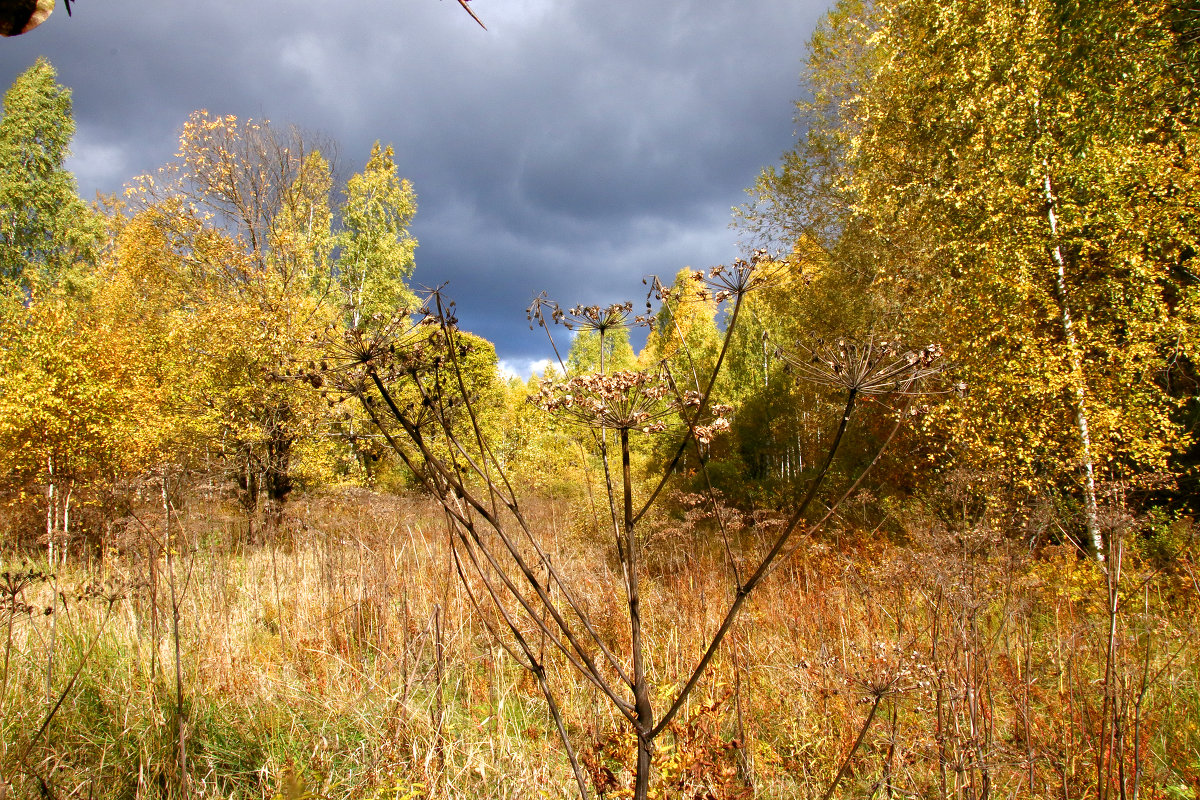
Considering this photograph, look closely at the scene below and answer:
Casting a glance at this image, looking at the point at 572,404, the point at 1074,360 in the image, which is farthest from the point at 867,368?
the point at 1074,360

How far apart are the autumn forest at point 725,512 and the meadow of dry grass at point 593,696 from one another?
1.4 inches

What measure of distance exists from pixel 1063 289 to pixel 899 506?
11.9 ft

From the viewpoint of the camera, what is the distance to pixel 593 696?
3.16m

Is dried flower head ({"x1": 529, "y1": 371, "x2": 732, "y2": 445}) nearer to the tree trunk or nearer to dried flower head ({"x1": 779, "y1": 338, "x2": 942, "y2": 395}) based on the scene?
dried flower head ({"x1": 779, "y1": 338, "x2": 942, "y2": 395})

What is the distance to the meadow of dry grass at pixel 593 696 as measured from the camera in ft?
7.10

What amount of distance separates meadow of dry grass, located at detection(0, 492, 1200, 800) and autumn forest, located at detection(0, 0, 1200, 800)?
4cm

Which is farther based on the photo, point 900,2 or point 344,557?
point 900,2

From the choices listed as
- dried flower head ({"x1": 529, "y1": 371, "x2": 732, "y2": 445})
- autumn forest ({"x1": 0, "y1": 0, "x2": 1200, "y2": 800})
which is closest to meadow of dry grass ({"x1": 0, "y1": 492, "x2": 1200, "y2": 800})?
autumn forest ({"x1": 0, "y1": 0, "x2": 1200, "y2": 800})

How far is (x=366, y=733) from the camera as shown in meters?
2.75

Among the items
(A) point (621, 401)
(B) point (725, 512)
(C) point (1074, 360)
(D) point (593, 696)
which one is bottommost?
(D) point (593, 696)

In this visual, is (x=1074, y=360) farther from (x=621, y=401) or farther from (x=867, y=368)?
(x=621, y=401)

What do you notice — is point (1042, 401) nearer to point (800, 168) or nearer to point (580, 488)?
point (800, 168)

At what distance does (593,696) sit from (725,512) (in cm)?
438

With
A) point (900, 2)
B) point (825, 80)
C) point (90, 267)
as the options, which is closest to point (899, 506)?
point (900, 2)
